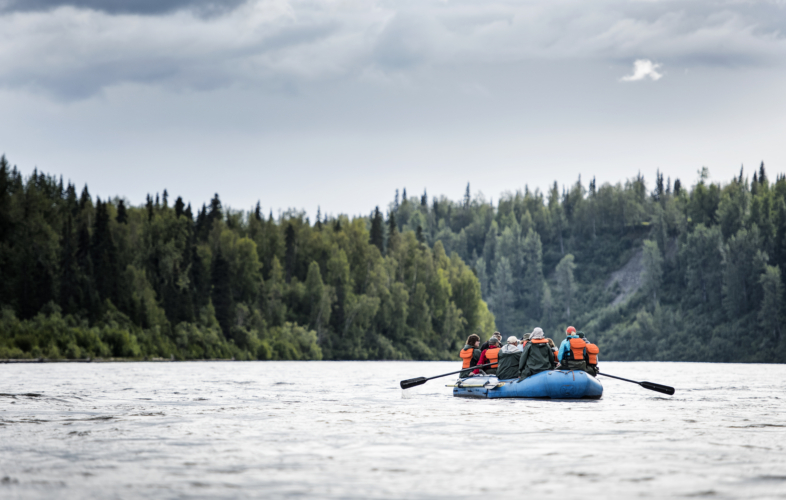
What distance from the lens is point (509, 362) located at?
2892cm

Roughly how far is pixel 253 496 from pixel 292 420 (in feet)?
35.8

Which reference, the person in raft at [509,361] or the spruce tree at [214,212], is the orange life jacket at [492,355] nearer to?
the person in raft at [509,361]

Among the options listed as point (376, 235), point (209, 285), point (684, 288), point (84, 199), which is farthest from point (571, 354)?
point (684, 288)

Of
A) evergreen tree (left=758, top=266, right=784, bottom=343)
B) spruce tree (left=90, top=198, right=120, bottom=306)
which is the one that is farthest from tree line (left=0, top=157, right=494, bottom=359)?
evergreen tree (left=758, top=266, right=784, bottom=343)

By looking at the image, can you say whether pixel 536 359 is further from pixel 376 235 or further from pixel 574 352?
pixel 376 235

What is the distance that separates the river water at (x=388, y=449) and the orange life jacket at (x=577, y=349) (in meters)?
1.51

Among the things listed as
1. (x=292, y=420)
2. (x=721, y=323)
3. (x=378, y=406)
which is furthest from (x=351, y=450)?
(x=721, y=323)

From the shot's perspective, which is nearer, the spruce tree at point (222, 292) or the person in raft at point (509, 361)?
the person in raft at point (509, 361)

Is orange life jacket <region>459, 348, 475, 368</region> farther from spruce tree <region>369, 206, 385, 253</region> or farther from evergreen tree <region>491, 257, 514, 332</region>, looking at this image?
evergreen tree <region>491, 257, 514, 332</region>

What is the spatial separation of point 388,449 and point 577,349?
1362 cm

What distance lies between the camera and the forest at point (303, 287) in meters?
91.9

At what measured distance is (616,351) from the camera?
14738 cm

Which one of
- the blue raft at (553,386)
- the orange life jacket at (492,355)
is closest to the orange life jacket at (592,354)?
the blue raft at (553,386)

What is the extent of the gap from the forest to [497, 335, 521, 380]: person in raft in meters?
57.3
